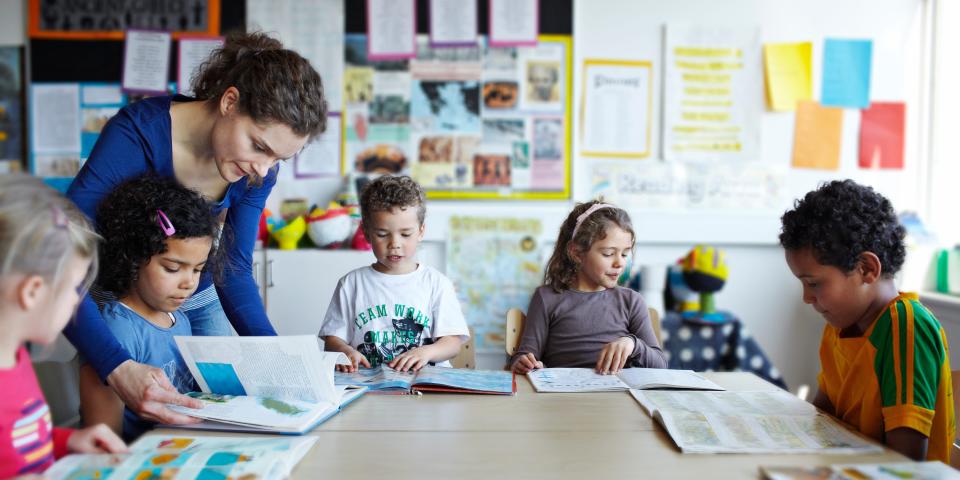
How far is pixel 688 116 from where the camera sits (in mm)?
3072

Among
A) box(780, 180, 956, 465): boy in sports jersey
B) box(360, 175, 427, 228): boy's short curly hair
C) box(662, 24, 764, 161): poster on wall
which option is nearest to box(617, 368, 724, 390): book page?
box(780, 180, 956, 465): boy in sports jersey

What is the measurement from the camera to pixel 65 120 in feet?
9.87

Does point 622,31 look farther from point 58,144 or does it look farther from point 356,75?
point 58,144

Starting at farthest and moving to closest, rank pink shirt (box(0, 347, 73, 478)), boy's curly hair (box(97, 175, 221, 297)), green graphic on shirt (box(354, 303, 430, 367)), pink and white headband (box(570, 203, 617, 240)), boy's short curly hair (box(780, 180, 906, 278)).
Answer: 1. pink and white headband (box(570, 203, 617, 240))
2. green graphic on shirt (box(354, 303, 430, 367))
3. boy's curly hair (box(97, 175, 221, 297))
4. boy's short curly hair (box(780, 180, 906, 278))
5. pink shirt (box(0, 347, 73, 478))

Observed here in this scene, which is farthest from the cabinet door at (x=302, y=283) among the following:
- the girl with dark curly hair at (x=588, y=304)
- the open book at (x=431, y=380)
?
the open book at (x=431, y=380)

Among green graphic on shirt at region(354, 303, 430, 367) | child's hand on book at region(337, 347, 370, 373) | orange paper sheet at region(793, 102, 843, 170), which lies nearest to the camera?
child's hand on book at region(337, 347, 370, 373)

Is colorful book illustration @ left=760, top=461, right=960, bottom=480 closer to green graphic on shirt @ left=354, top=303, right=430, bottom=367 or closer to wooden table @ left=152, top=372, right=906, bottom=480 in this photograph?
wooden table @ left=152, top=372, right=906, bottom=480

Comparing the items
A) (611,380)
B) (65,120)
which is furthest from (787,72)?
(65,120)

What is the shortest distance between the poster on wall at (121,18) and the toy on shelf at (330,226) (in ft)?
3.13

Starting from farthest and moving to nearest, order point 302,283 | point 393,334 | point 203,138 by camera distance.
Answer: point 302,283, point 393,334, point 203,138

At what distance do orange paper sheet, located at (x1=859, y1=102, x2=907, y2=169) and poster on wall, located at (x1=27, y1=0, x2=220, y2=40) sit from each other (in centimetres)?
284

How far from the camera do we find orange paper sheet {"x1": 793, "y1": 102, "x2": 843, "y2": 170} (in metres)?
3.08

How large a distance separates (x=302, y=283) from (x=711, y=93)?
1907mm

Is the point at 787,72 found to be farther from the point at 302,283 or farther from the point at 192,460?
the point at 192,460
